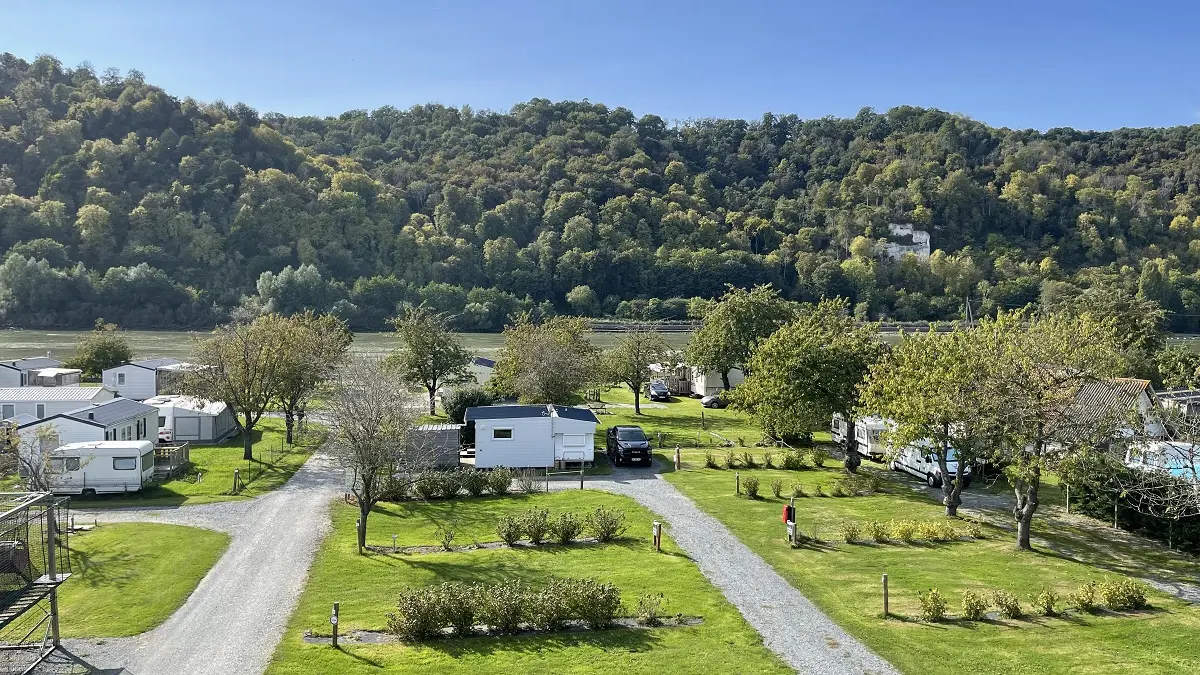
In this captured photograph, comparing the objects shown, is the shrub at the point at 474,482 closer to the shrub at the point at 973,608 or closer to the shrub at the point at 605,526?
the shrub at the point at 605,526

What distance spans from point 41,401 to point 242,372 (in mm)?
10758

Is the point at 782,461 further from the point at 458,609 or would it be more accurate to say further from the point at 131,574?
the point at 131,574

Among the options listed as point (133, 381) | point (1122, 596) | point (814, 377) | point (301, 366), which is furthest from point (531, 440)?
point (133, 381)

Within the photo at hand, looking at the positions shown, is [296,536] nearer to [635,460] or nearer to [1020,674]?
[635,460]

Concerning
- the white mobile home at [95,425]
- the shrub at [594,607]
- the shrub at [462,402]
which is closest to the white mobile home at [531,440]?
the shrub at [462,402]

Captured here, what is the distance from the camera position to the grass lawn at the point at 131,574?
45.8 ft

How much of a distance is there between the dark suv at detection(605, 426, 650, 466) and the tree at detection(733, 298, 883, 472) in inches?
175

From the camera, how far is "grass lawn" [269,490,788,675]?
11.8 metres

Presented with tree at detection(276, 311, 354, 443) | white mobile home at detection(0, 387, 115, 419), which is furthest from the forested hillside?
tree at detection(276, 311, 354, 443)

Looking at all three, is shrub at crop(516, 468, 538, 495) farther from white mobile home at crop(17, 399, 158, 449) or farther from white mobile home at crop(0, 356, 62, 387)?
white mobile home at crop(0, 356, 62, 387)

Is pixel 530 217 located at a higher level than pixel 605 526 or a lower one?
higher

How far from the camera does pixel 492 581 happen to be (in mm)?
15727

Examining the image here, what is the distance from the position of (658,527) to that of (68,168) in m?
133

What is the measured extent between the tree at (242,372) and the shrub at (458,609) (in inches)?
741
